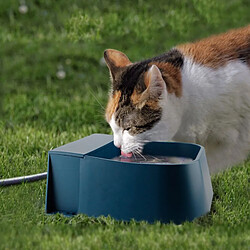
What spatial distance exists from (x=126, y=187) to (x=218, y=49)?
38.8 inches

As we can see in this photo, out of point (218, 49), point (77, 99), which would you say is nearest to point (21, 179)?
point (218, 49)

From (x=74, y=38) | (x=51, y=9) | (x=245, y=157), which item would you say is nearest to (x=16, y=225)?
(x=245, y=157)

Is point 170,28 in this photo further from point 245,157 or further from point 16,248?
point 16,248

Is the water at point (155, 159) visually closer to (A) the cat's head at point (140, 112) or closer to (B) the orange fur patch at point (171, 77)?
(A) the cat's head at point (140, 112)

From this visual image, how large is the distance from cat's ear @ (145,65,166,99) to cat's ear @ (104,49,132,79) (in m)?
0.30

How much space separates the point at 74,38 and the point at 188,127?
2593 millimetres

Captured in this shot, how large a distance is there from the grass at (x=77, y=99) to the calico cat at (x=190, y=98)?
Result: 312mm

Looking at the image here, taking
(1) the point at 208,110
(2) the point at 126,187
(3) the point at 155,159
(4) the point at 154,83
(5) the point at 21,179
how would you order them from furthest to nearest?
(5) the point at 21,179, (1) the point at 208,110, (3) the point at 155,159, (4) the point at 154,83, (2) the point at 126,187

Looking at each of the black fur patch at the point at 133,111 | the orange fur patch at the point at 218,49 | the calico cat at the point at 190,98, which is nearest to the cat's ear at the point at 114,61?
the calico cat at the point at 190,98

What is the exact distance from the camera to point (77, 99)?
4.44m

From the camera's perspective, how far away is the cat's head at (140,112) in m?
2.69

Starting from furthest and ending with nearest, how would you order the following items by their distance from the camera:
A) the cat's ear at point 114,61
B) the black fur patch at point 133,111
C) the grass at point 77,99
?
the cat's ear at point 114,61 → the black fur patch at point 133,111 → the grass at point 77,99

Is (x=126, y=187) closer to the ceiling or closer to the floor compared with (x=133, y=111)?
closer to the floor

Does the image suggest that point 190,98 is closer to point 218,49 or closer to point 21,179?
point 218,49
